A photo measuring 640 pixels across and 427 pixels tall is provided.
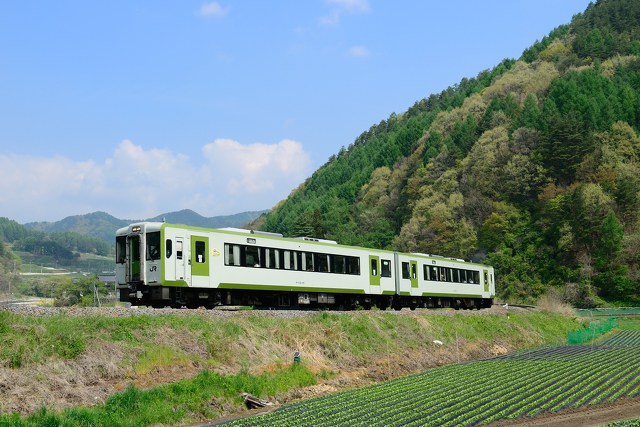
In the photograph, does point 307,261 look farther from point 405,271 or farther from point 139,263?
point 405,271

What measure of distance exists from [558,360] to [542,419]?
14197mm

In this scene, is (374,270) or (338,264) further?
(374,270)

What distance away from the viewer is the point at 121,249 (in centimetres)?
2755

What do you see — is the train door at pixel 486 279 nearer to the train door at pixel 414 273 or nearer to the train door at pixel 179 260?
the train door at pixel 414 273

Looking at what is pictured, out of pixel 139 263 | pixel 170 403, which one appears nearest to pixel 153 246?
pixel 139 263

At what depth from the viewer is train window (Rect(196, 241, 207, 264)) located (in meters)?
26.7

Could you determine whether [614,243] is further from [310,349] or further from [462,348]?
[310,349]

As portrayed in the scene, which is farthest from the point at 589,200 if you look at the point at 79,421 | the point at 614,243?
the point at 79,421

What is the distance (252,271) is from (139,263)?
4.86 m

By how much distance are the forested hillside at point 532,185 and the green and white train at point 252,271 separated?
44.5 m

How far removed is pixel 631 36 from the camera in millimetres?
145125

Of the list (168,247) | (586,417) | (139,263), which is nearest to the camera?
(586,417)

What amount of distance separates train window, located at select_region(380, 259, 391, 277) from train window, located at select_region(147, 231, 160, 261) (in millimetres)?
16620

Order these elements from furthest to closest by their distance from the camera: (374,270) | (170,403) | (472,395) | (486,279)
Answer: (486,279) → (374,270) → (472,395) → (170,403)
